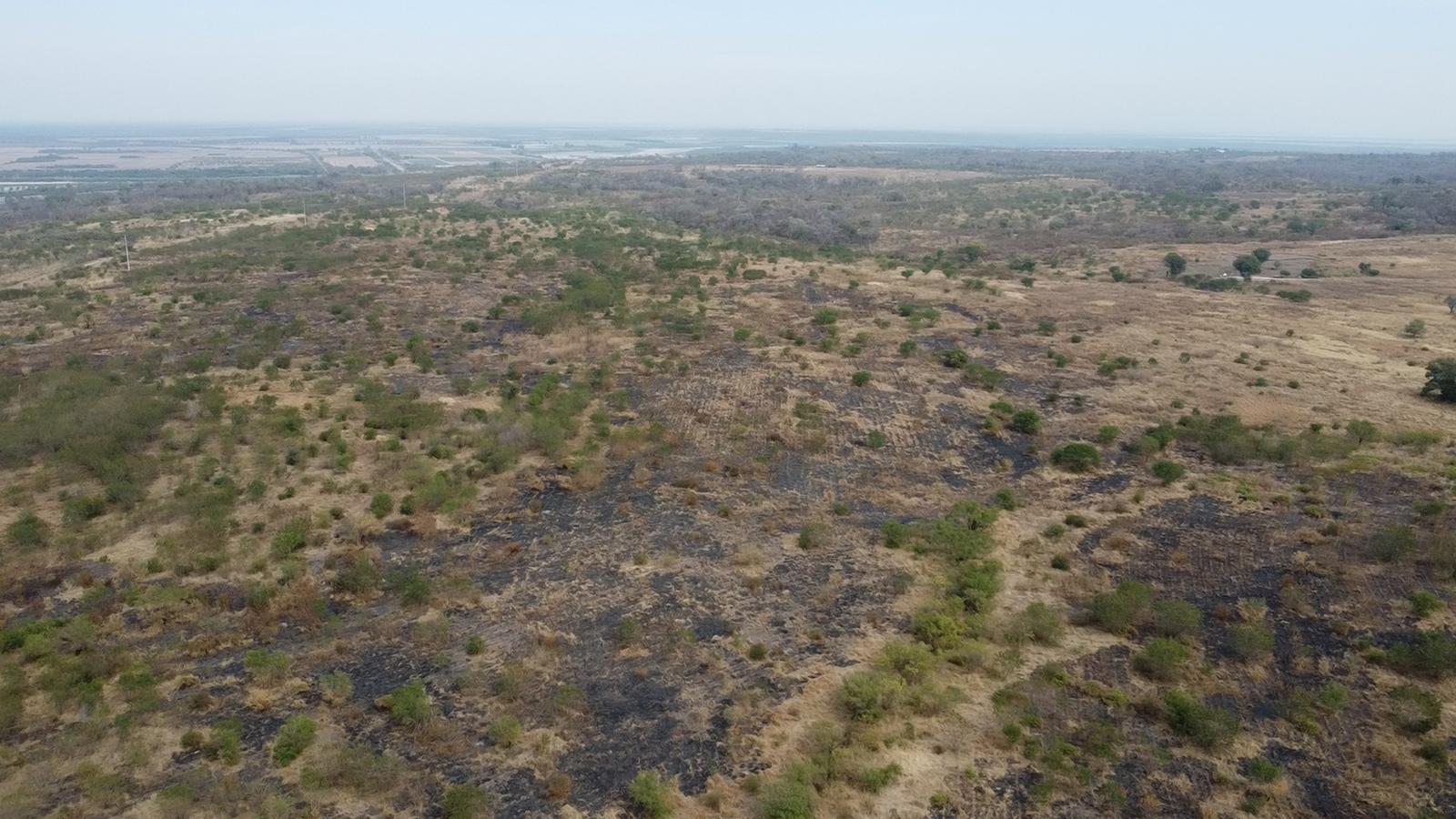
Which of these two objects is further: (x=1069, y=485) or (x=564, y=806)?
(x=1069, y=485)

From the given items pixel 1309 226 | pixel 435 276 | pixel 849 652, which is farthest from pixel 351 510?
pixel 1309 226

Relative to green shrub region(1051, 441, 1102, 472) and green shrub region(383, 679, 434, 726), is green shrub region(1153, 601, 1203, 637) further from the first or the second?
green shrub region(383, 679, 434, 726)

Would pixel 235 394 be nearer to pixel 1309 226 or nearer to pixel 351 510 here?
pixel 351 510

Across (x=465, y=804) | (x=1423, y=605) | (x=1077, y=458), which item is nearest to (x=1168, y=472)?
(x=1077, y=458)

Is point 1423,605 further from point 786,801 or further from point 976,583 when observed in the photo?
point 786,801

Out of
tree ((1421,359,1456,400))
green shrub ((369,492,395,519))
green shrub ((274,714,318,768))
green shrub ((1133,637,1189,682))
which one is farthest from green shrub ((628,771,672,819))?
tree ((1421,359,1456,400))

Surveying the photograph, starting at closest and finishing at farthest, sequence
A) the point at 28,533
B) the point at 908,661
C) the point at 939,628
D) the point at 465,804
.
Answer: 1. the point at 465,804
2. the point at 908,661
3. the point at 939,628
4. the point at 28,533
